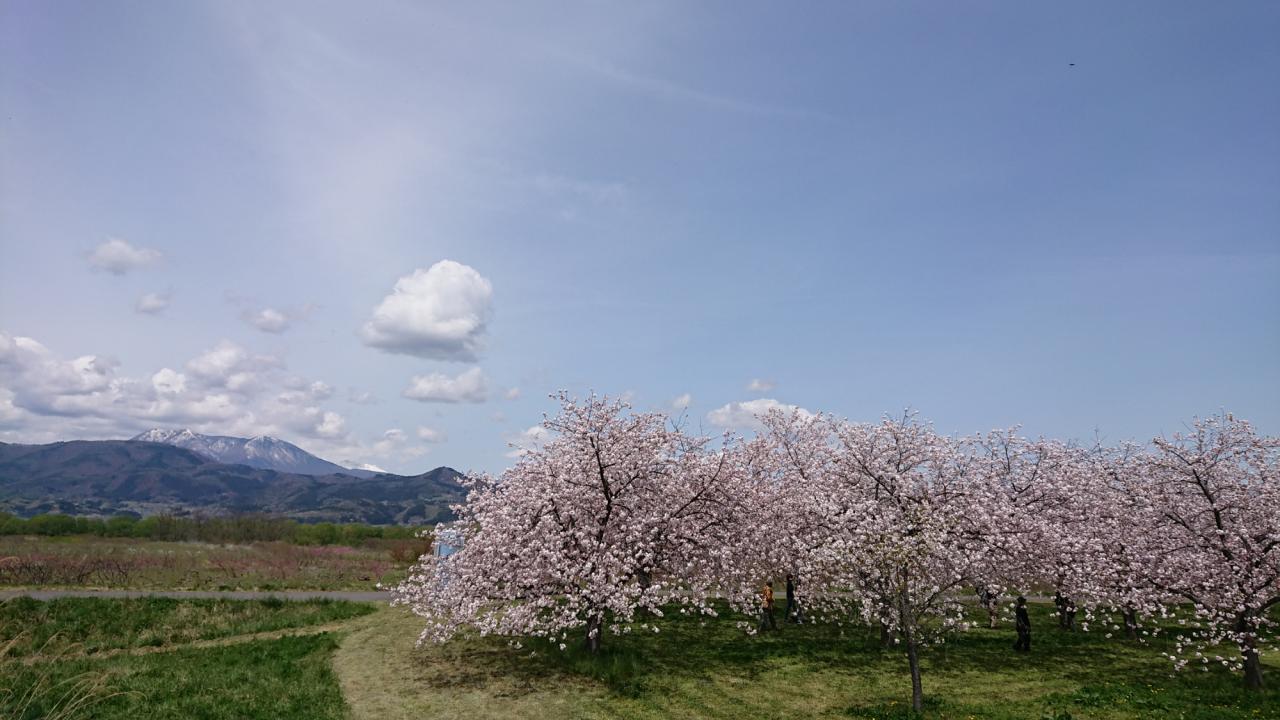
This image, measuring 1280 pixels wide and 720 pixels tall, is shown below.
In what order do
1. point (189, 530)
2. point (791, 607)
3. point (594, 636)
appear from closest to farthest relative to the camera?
point (594, 636)
point (791, 607)
point (189, 530)

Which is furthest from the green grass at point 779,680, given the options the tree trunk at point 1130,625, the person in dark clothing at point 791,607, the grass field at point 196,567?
the grass field at point 196,567

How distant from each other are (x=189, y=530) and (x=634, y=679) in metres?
79.3

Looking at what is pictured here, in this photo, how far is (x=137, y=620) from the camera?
97.1 feet

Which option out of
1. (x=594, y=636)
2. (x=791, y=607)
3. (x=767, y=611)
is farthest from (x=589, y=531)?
(x=791, y=607)

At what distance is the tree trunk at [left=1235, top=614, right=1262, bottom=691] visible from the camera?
1989cm

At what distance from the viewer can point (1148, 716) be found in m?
17.7

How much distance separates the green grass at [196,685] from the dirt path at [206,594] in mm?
11926

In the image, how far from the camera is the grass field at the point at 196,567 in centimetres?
4106

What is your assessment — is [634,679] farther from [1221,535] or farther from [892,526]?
[1221,535]

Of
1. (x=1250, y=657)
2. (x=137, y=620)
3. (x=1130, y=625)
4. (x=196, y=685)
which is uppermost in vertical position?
(x=1250, y=657)

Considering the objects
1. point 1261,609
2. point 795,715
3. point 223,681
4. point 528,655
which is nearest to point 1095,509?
point 1261,609

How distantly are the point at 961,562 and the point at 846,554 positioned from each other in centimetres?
350

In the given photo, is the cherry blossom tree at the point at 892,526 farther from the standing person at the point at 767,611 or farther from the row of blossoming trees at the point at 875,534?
the standing person at the point at 767,611

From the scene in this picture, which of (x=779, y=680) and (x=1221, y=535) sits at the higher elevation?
(x=1221, y=535)
